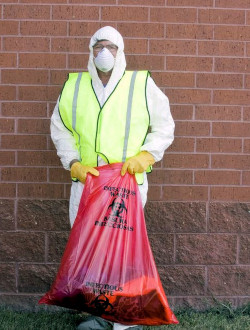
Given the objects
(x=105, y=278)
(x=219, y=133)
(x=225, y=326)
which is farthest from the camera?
(x=219, y=133)

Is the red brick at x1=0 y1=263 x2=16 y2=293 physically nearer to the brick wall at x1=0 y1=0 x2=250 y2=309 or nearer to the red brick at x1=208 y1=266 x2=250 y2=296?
the brick wall at x1=0 y1=0 x2=250 y2=309

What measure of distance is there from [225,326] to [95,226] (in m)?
1.24

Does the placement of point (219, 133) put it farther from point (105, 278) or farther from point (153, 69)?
point (105, 278)

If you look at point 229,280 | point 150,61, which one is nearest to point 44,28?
point 150,61

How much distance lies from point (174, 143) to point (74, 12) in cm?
114

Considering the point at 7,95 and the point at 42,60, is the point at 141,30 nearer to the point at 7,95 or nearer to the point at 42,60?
the point at 42,60

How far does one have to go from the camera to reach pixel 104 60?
3809 millimetres

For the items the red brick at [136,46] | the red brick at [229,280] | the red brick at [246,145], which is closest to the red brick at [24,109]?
the red brick at [136,46]

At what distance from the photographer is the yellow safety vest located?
3.79m

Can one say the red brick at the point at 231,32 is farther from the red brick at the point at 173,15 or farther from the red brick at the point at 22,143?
the red brick at the point at 22,143

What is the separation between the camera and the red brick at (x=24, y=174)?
4.59m

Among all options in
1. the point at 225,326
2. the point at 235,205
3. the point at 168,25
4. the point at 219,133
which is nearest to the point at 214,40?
the point at 168,25

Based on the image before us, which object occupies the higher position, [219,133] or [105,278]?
[219,133]

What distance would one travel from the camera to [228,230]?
464 centimetres
